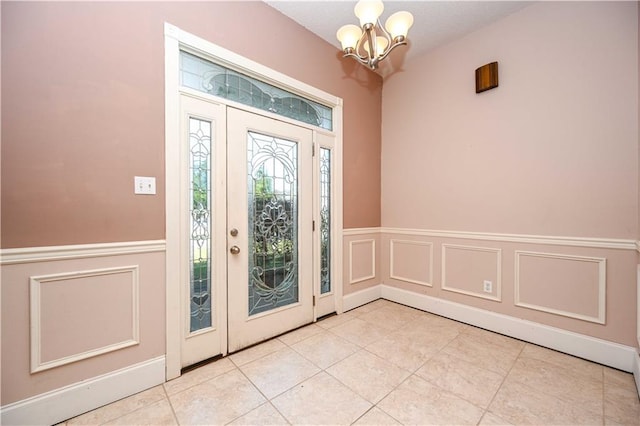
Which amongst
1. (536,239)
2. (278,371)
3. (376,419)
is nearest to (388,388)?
(376,419)

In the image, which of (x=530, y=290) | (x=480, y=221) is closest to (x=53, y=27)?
(x=480, y=221)

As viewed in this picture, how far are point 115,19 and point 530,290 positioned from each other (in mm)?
3728

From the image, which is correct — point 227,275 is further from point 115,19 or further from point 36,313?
point 115,19

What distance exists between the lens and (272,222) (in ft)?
7.77

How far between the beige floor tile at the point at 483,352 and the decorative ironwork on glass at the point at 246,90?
243cm

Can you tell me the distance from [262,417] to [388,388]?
31.6 inches

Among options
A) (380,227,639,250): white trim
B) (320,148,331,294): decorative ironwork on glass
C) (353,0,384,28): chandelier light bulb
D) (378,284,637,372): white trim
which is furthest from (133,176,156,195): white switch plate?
(378,284,637,372): white trim

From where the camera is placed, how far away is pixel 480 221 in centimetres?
262

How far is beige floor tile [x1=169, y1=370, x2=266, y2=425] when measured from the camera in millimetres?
1450

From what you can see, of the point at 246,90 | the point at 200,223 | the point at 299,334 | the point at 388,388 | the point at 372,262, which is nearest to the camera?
the point at 388,388

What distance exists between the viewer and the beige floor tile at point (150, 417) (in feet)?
4.66

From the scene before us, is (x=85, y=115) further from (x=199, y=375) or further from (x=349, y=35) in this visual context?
(x=349, y=35)

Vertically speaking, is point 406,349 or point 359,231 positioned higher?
point 359,231

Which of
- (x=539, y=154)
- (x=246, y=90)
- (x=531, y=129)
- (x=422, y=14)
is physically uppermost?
(x=422, y=14)
